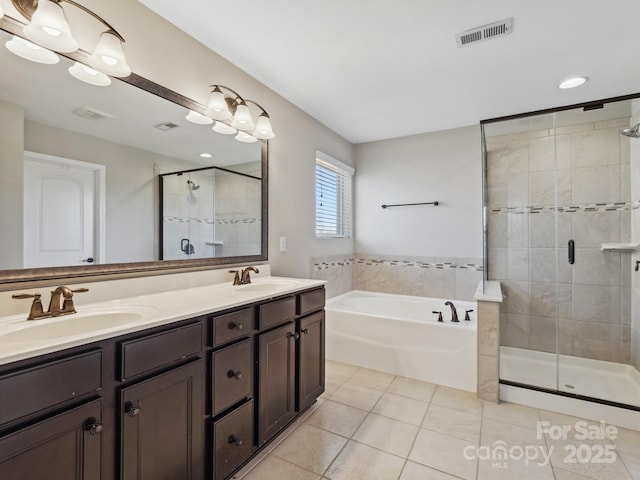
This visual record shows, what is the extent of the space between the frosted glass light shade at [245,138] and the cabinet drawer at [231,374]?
1391mm

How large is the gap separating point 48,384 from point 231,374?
69cm

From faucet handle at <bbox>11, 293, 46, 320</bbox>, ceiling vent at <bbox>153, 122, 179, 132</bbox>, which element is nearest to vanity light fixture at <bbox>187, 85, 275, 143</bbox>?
ceiling vent at <bbox>153, 122, 179, 132</bbox>

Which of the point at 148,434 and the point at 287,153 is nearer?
the point at 148,434

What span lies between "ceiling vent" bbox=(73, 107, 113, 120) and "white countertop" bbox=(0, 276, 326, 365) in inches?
32.0

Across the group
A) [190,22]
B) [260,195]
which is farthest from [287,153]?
[190,22]

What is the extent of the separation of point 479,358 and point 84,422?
7.81ft

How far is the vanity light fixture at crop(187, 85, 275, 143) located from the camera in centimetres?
189

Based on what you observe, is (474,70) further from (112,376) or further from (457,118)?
(112,376)

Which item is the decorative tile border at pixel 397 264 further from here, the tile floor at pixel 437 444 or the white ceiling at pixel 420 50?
the white ceiling at pixel 420 50

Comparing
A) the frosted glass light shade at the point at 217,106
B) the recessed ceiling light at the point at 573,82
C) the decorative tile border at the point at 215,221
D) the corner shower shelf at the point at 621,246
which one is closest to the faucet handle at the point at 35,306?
the decorative tile border at the point at 215,221

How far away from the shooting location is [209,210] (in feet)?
6.57

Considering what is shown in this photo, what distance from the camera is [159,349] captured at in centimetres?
112

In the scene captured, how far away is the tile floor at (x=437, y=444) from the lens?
5.14 ft

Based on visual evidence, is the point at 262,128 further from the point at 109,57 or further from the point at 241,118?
the point at 109,57
